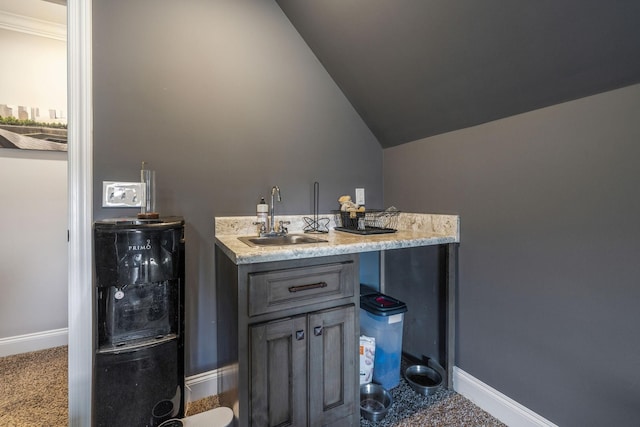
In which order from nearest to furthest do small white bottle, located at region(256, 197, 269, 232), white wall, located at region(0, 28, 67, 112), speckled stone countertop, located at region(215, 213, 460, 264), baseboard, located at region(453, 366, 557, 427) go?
speckled stone countertop, located at region(215, 213, 460, 264) → baseboard, located at region(453, 366, 557, 427) → small white bottle, located at region(256, 197, 269, 232) → white wall, located at region(0, 28, 67, 112)

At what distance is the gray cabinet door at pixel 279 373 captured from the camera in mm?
1013

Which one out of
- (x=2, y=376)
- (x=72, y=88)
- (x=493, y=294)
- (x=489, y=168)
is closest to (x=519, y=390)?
(x=493, y=294)

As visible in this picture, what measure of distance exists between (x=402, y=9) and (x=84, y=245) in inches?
74.9

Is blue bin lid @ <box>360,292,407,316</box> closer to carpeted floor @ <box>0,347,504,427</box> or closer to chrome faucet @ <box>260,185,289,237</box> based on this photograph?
carpeted floor @ <box>0,347,504,427</box>

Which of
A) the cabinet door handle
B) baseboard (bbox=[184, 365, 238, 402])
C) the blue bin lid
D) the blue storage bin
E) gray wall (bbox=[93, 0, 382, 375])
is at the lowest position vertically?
baseboard (bbox=[184, 365, 238, 402])

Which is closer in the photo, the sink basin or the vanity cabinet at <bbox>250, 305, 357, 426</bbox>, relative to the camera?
the vanity cabinet at <bbox>250, 305, 357, 426</bbox>

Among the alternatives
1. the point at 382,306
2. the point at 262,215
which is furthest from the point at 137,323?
the point at 382,306

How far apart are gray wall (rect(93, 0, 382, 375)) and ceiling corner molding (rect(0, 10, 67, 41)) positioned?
1.22 meters

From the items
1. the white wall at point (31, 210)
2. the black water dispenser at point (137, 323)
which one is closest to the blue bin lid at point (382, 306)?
the black water dispenser at point (137, 323)

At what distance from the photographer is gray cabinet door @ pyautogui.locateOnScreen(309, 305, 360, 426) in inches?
44.4

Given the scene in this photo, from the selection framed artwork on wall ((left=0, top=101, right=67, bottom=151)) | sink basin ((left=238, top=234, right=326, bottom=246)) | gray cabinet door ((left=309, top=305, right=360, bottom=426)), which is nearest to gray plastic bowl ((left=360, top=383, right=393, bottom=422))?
gray cabinet door ((left=309, top=305, right=360, bottom=426))

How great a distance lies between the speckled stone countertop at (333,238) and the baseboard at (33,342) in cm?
169

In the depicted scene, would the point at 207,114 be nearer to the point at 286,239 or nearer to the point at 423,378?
the point at 286,239

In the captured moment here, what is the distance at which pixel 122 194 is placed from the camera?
1337mm
